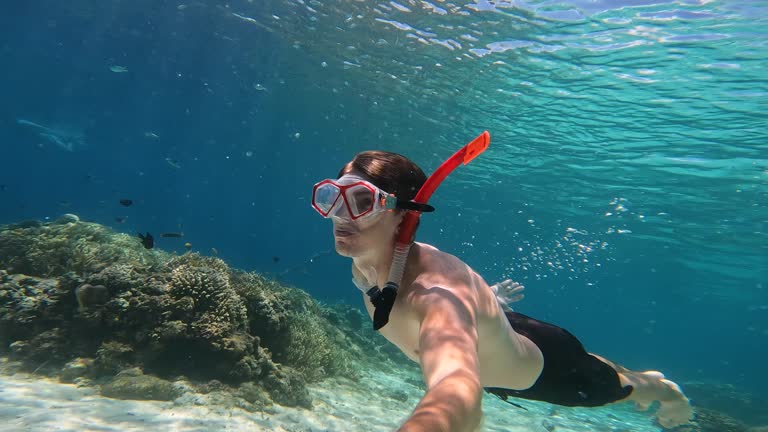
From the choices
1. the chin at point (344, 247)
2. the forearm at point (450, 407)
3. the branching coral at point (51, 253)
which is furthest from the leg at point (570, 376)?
the branching coral at point (51, 253)

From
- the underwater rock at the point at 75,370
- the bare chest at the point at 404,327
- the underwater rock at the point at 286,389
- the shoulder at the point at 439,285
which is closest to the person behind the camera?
the shoulder at the point at 439,285

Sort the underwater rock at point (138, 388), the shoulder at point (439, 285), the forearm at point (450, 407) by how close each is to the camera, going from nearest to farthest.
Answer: the forearm at point (450, 407) → the shoulder at point (439, 285) → the underwater rock at point (138, 388)

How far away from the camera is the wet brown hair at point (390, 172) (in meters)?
2.61

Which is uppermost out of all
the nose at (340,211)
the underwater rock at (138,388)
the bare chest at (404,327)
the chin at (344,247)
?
the nose at (340,211)

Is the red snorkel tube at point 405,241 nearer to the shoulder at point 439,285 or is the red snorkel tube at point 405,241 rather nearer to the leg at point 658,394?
the shoulder at point 439,285

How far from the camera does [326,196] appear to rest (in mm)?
2768

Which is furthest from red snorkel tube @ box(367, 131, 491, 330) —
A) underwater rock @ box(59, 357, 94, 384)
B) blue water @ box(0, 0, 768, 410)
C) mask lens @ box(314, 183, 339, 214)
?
blue water @ box(0, 0, 768, 410)

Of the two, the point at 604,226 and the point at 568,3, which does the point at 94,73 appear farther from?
the point at 604,226

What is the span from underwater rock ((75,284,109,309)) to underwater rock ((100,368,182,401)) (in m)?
1.37

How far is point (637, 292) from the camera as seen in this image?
253 ft

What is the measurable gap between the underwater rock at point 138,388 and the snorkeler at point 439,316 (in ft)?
13.8

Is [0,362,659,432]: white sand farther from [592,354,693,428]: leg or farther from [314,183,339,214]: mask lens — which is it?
[592,354,693,428]: leg

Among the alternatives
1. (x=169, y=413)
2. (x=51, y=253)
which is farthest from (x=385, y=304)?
(x=51, y=253)

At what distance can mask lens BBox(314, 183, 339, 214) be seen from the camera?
265 cm
